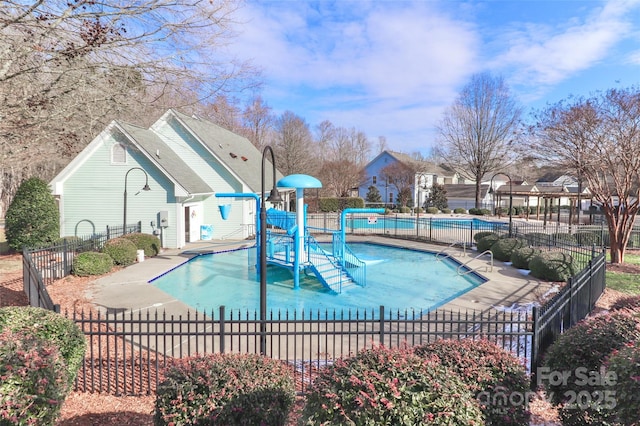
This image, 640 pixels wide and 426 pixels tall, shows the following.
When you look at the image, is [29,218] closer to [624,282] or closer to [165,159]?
[165,159]

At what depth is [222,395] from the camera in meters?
3.81

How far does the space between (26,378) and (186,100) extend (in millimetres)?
5495

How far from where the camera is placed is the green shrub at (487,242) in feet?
62.3

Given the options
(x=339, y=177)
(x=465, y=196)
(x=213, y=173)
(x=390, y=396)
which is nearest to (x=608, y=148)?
(x=390, y=396)

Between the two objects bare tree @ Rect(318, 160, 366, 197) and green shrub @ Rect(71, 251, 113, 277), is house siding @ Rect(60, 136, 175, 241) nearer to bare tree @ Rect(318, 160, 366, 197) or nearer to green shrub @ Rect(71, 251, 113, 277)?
green shrub @ Rect(71, 251, 113, 277)

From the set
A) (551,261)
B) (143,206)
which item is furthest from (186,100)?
(143,206)

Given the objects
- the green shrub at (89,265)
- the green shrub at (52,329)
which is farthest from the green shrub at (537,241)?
the green shrub at (89,265)

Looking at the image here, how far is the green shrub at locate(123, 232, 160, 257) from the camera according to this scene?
57.7 feet

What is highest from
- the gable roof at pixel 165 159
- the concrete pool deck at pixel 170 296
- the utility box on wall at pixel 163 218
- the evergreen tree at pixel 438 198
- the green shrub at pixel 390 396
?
the gable roof at pixel 165 159

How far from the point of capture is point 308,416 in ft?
11.2

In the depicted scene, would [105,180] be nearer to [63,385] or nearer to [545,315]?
[63,385]

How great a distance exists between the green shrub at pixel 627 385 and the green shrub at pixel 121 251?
1629 centimetres

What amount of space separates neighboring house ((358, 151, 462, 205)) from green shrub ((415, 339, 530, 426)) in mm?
53560

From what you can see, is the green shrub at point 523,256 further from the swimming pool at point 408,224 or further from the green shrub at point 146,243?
the green shrub at point 146,243
